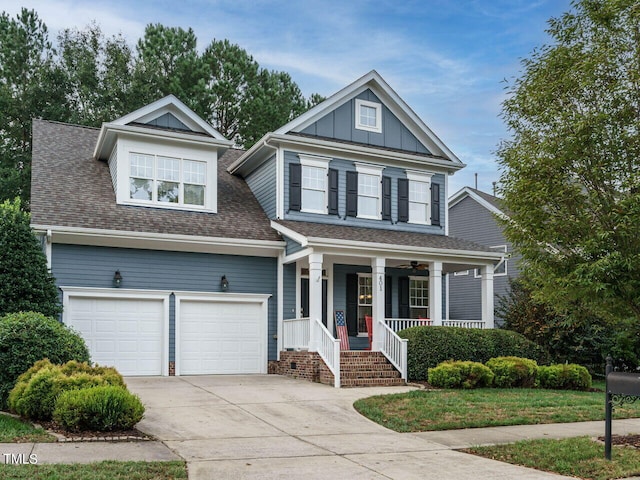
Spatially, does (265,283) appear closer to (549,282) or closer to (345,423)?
(345,423)

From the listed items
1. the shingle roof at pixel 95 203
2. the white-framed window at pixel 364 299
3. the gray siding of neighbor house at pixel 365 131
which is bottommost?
the white-framed window at pixel 364 299

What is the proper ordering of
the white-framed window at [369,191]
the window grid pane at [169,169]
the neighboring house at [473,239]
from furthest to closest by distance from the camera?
1. the neighboring house at [473,239]
2. the white-framed window at [369,191]
3. the window grid pane at [169,169]

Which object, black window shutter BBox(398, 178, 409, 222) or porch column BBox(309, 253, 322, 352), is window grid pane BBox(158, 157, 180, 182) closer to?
porch column BBox(309, 253, 322, 352)

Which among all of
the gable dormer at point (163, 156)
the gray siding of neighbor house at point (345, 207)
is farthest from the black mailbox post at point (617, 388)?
the gable dormer at point (163, 156)

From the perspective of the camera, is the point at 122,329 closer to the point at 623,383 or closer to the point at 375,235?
the point at 375,235

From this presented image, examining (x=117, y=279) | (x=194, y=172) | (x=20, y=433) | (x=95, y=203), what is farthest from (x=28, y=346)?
(x=194, y=172)

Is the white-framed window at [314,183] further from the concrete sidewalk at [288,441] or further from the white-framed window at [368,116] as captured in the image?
the concrete sidewalk at [288,441]

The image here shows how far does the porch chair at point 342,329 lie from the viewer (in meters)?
19.1

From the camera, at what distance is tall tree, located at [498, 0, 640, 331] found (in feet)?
30.1

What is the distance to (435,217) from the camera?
21391 millimetres

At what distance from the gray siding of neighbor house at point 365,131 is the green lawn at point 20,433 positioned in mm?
12122

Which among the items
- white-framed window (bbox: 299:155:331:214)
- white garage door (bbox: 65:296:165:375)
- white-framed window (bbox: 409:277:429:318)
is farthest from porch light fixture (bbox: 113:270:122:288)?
white-framed window (bbox: 409:277:429:318)

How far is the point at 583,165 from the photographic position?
31.6 ft

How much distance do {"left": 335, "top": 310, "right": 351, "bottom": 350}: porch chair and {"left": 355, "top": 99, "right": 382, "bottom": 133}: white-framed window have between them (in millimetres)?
5562
